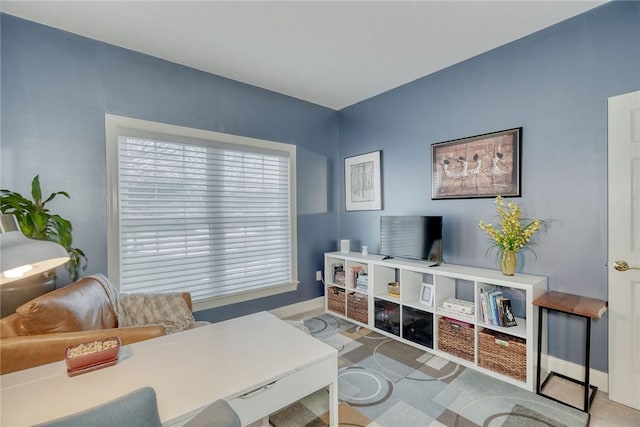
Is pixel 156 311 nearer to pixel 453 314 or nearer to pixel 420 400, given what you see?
pixel 420 400

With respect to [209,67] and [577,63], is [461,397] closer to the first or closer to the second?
[577,63]

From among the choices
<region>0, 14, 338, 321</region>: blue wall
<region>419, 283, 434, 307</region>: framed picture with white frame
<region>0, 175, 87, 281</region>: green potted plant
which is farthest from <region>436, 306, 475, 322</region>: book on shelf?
<region>0, 175, 87, 281</region>: green potted plant

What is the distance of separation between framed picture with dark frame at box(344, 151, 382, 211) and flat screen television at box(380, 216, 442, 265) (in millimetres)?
472

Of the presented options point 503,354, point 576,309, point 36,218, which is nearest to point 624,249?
point 576,309

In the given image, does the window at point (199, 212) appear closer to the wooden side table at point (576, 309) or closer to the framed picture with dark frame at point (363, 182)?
the framed picture with dark frame at point (363, 182)

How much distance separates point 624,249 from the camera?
1.95 meters

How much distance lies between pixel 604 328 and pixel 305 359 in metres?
2.20

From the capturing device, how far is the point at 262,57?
270 centimetres

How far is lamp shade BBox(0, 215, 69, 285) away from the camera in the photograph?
868mm

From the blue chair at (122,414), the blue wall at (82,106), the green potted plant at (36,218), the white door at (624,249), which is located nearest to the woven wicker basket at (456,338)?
the white door at (624,249)

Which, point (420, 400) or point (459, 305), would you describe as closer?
point (420, 400)

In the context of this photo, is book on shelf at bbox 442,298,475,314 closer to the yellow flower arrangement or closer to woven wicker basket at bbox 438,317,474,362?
woven wicker basket at bbox 438,317,474,362

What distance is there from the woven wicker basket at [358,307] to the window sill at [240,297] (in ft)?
2.34

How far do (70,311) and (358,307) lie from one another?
8.24ft
